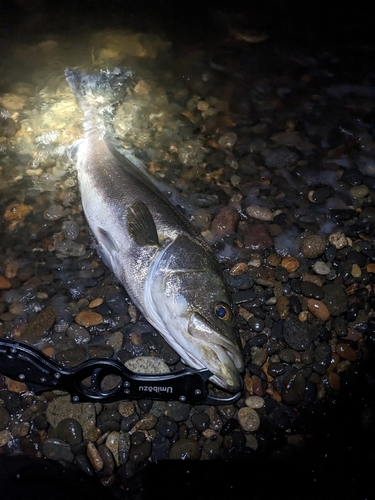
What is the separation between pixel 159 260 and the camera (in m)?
3.20

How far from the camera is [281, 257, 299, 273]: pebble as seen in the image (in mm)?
3871

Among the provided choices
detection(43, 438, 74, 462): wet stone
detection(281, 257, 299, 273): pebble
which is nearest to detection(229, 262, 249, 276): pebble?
detection(281, 257, 299, 273): pebble

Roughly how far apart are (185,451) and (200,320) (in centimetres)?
102

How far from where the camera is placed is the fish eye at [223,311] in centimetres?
292

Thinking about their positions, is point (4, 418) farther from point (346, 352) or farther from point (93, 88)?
point (93, 88)

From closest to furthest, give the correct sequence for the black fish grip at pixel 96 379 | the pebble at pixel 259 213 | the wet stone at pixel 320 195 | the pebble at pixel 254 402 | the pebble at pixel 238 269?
the black fish grip at pixel 96 379, the pebble at pixel 254 402, the pebble at pixel 238 269, the pebble at pixel 259 213, the wet stone at pixel 320 195

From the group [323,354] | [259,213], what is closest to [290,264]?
[259,213]

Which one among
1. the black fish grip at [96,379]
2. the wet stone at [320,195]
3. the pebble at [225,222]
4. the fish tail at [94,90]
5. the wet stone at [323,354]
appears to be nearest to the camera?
the black fish grip at [96,379]

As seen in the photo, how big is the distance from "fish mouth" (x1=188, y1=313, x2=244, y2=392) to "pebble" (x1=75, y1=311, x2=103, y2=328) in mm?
1024

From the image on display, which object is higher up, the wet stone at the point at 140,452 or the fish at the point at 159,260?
the fish at the point at 159,260

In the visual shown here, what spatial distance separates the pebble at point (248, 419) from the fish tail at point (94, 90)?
371 cm

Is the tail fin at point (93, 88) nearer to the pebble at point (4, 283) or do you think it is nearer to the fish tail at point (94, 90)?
the fish tail at point (94, 90)

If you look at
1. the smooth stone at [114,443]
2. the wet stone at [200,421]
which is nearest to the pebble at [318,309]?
the wet stone at [200,421]

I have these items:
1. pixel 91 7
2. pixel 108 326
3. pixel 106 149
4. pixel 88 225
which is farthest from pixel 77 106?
pixel 91 7
